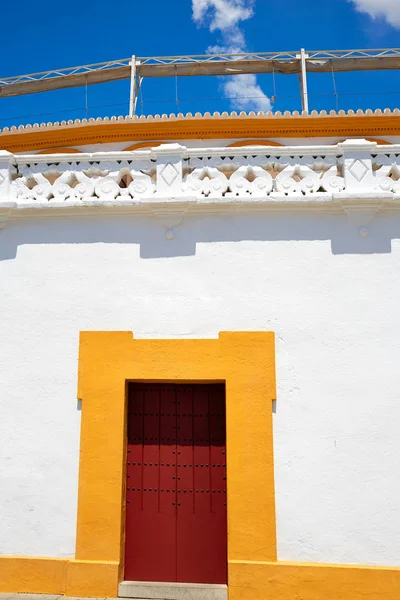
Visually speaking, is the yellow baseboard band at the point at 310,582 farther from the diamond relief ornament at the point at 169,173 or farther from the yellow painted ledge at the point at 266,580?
the diamond relief ornament at the point at 169,173

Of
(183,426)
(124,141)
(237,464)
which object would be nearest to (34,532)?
(183,426)

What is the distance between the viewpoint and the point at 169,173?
14.3 feet

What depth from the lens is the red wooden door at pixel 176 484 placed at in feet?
12.9

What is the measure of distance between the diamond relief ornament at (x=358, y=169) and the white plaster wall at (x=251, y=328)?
398 mm

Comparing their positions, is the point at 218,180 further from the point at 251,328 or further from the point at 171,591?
the point at 171,591

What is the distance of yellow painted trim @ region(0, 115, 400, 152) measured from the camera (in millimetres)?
6062

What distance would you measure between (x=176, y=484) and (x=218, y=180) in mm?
2603

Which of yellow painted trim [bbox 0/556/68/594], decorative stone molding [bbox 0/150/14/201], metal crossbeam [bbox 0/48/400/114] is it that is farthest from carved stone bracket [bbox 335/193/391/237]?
metal crossbeam [bbox 0/48/400/114]

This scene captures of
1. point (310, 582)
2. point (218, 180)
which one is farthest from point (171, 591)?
point (218, 180)

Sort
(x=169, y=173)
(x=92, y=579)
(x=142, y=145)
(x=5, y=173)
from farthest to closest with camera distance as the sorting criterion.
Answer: (x=142, y=145) → (x=5, y=173) → (x=169, y=173) → (x=92, y=579)

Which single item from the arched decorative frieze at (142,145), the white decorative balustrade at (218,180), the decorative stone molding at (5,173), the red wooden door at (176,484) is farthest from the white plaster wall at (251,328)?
the arched decorative frieze at (142,145)

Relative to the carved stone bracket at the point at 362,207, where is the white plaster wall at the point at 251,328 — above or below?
below

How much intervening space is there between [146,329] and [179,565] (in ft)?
6.27

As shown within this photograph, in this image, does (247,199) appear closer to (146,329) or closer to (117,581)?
(146,329)
